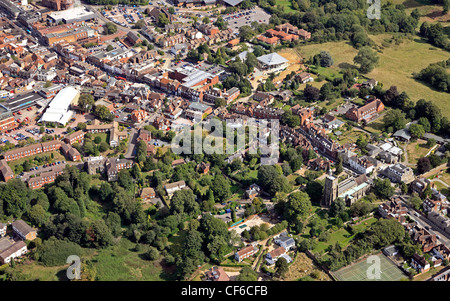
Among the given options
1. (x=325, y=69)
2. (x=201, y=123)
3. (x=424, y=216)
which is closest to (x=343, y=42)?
(x=325, y=69)

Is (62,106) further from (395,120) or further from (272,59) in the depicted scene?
(395,120)

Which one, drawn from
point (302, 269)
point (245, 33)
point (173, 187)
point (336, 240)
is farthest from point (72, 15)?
point (302, 269)

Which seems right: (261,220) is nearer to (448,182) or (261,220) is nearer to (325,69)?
A: (448,182)

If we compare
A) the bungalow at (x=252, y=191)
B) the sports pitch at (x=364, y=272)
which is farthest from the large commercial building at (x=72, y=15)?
the sports pitch at (x=364, y=272)

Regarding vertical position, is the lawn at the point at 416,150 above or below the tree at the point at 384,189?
below

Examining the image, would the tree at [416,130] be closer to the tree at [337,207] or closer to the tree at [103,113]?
the tree at [337,207]

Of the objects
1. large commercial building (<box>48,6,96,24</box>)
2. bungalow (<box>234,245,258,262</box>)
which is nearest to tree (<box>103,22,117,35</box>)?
large commercial building (<box>48,6,96,24</box>)
